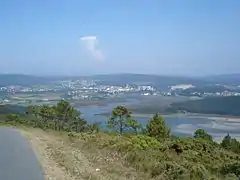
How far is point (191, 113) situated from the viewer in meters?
121

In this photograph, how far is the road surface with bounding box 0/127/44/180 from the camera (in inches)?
484

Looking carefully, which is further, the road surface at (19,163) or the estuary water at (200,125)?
the estuary water at (200,125)

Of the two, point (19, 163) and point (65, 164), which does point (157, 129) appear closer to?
point (65, 164)

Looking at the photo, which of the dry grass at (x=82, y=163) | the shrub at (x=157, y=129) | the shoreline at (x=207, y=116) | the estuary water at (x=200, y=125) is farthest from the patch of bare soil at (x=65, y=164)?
the shoreline at (x=207, y=116)

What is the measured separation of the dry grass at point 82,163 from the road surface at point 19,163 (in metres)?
0.29

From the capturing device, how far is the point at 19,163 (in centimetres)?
1466

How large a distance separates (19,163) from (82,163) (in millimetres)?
2129

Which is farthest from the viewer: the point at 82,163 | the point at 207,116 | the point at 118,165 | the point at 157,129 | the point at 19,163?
the point at 207,116

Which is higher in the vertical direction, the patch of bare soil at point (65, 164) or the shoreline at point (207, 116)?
the patch of bare soil at point (65, 164)

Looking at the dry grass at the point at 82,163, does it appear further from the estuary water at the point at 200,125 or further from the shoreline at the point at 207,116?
the shoreline at the point at 207,116

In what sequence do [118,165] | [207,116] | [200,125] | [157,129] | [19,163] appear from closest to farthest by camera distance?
[118,165]
[19,163]
[157,129]
[200,125]
[207,116]

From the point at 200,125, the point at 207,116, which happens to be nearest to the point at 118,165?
the point at 200,125

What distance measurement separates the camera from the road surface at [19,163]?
1229cm

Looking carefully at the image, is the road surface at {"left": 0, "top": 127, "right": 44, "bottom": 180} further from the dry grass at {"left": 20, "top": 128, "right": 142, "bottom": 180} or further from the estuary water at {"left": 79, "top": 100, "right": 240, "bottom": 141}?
the estuary water at {"left": 79, "top": 100, "right": 240, "bottom": 141}
